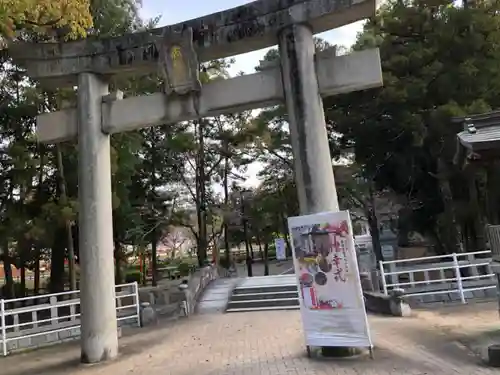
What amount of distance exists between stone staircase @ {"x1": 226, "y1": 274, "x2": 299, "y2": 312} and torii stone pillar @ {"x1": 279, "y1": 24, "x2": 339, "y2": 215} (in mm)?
6280

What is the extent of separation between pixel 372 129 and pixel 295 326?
9.99 m

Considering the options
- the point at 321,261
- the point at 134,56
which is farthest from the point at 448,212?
the point at 134,56

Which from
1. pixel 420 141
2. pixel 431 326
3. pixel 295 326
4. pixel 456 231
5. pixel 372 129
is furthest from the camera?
pixel 372 129

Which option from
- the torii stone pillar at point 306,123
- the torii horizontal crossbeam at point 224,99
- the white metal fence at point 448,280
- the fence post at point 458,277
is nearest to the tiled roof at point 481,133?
the torii horizontal crossbeam at point 224,99

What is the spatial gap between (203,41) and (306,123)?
2467 millimetres

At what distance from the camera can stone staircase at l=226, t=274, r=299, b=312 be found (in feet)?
41.4

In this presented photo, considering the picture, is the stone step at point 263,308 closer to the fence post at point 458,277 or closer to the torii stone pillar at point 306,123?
the fence post at point 458,277

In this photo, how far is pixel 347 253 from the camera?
6250 mm

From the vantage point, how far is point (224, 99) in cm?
769

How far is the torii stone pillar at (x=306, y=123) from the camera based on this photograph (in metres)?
6.82

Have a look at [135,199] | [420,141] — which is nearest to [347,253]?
[420,141]

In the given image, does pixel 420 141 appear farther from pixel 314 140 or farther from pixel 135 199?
pixel 135 199

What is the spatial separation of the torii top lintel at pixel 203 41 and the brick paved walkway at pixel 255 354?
17.4 ft

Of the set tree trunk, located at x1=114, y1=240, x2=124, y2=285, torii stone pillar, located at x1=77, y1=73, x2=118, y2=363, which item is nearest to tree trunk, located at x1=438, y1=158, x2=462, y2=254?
torii stone pillar, located at x1=77, y1=73, x2=118, y2=363
